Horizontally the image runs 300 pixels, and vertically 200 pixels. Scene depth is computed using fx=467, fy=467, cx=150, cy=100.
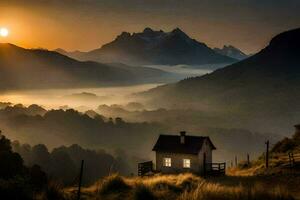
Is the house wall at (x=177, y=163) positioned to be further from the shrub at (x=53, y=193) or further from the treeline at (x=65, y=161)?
the treeline at (x=65, y=161)

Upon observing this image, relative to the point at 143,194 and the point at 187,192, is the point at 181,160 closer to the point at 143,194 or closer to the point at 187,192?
the point at 143,194

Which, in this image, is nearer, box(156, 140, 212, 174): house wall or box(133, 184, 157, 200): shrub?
box(133, 184, 157, 200): shrub

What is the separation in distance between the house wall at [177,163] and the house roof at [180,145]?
1.70 ft

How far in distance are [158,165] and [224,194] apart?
46.2m

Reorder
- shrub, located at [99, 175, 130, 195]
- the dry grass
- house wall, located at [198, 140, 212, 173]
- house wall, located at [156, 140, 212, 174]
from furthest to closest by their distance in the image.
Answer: house wall, located at [198, 140, 212, 173]
house wall, located at [156, 140, 212, 174]
shrub, located at [99, 175, 130, 195]
the dry grass

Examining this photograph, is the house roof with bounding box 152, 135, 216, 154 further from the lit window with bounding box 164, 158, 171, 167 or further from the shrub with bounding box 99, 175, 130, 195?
the shrub with bounding box 99, 175, 130, 195

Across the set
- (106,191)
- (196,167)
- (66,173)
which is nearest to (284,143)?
(196,167)

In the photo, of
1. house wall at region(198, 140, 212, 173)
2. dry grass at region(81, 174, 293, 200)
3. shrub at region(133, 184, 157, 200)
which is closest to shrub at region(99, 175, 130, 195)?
dry grass at region(81, 174, 293, 200)

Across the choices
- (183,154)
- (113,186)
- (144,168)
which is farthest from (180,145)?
(113,186)

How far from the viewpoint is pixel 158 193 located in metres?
19.9

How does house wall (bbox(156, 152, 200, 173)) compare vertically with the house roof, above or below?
below

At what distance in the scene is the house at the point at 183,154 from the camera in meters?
58.5

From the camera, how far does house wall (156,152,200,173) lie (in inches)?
2297

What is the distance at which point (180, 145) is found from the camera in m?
60.7
